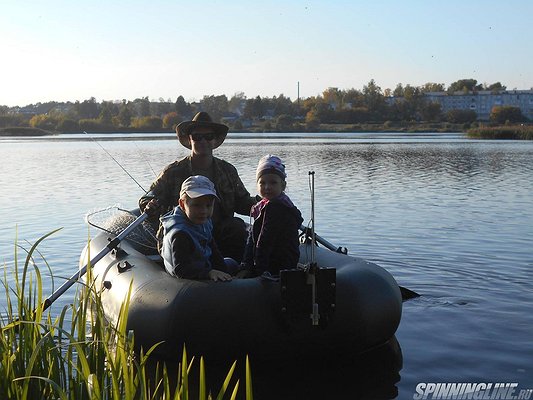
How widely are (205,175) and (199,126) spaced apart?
0.48 metres

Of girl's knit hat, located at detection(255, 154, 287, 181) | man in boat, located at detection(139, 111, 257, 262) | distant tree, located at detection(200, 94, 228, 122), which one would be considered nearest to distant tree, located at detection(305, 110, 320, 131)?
distant tree, located at detection(200, 94, 228, 122)

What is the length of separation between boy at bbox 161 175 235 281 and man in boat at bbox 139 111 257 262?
1496 mm

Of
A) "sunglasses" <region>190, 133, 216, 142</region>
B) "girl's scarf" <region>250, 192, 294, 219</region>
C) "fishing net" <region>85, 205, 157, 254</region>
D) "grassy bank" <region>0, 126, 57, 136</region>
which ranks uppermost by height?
"sunglasses" <region>190, 133, 216, 142</region>

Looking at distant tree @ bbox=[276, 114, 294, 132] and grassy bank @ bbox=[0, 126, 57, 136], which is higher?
grassy bank @ bbox=[0, 126, 57, 136]

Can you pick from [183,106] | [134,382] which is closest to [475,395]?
[134,382]

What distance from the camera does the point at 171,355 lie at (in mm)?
6102

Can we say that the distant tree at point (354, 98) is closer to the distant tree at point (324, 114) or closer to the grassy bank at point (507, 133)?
the distant tree at point (324, 114)

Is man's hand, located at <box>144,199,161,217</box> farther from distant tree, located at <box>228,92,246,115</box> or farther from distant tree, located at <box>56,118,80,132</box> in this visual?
distant tree, located at <box>228,92,246,115</box>

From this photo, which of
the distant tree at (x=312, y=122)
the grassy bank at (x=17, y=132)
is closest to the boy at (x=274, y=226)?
the grassy bank at (x=17, y=132)

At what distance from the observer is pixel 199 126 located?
812cm

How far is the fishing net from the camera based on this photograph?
8.45m

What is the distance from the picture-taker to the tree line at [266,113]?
349 ft

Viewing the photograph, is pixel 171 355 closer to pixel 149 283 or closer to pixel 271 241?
pixel 149 283

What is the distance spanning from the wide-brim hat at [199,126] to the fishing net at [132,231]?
96 cm
